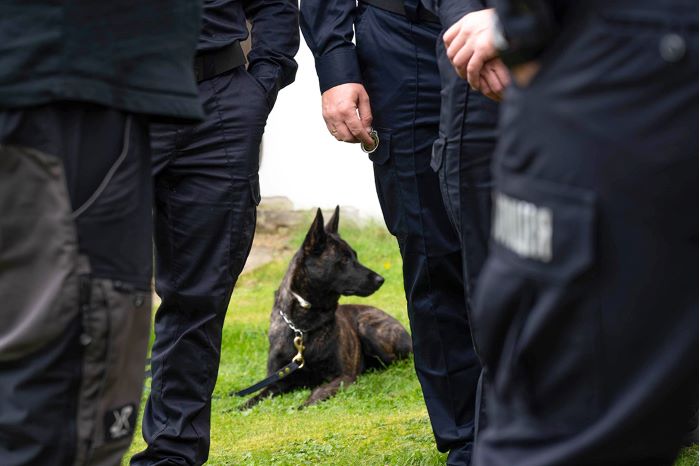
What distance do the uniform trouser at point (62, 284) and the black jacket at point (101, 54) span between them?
0.13 feet

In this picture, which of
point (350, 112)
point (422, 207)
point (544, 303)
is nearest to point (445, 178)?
point (422, 207)

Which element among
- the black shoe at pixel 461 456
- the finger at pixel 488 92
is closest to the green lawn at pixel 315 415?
the black shoe at pixel 461 456

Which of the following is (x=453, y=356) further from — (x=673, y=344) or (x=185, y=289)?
(x=673, y=344)

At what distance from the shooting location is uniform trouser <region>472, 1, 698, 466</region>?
4.77ft

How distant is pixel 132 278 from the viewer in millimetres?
1946

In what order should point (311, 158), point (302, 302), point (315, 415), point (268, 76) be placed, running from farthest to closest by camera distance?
point (311, 158) → point (302, 302) → point (315, 415) → point (268, 76)

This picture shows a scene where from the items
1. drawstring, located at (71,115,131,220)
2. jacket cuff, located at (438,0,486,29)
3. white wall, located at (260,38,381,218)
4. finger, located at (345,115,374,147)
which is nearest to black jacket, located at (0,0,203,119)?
drawstring, located at (71,115,131,220)

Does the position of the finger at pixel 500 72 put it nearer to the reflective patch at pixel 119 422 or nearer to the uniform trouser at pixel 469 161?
the uniform trouser at pixel 469 161

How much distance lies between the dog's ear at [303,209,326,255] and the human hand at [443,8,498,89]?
4816mm

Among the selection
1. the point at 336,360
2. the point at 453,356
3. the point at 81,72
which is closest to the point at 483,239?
the point at 453,356

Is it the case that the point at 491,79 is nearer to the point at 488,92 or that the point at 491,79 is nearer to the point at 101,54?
the point at 488,92

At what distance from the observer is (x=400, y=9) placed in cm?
372

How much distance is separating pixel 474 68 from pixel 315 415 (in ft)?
12.7

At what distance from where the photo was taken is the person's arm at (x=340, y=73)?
377 cm
